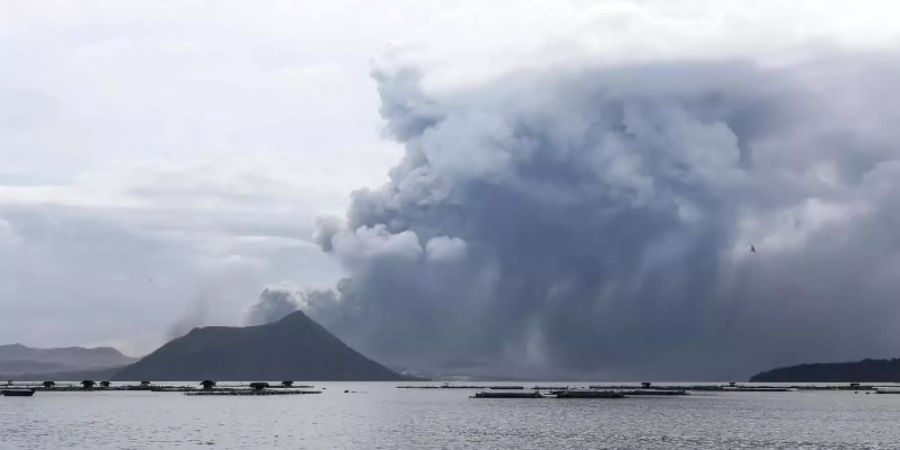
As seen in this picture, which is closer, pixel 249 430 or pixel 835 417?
pixel 249 430

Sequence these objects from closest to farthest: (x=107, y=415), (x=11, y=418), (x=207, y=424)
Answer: (x=207, y=424) < (x=11, y=418) < (x=107, y=415)

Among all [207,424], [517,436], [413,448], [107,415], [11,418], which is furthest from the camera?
[107,415]

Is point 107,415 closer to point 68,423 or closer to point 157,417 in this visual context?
point 157,417

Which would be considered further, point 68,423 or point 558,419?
point 558,419

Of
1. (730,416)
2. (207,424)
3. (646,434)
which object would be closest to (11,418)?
(207,424)

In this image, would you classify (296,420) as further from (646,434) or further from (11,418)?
(646,434)

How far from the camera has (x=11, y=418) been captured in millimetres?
171875

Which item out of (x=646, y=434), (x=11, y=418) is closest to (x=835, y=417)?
(x=646, y=434)

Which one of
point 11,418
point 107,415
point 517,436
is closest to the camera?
point 517,436

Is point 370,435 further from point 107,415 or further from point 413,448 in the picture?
point 107,415

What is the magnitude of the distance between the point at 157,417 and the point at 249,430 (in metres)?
43.8

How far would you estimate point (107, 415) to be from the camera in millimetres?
186000

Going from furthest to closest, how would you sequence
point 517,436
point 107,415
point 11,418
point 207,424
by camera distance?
point 107,415 < point 11,418 < point 207,424 < point 517,436

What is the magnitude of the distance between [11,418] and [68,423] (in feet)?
63.7
